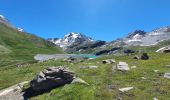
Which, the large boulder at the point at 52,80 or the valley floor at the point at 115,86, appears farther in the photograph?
the large boulder at the point at 52,80

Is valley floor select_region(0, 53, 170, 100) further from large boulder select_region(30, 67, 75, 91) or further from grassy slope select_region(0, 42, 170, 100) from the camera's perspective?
large boulder select_region(30, 67, 75, 91)

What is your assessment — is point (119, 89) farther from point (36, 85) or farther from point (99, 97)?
point (36, 85)

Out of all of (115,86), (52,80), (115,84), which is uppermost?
(52,80)

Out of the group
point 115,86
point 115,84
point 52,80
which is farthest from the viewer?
point 52,80

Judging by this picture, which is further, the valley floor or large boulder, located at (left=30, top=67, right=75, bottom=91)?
large boulder, located at (left=30, top=67, right=75, bottom=91)

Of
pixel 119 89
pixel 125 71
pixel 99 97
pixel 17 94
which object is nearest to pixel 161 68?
pixel 125 71

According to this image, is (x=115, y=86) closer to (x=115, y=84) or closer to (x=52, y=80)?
(x=115, y=84)

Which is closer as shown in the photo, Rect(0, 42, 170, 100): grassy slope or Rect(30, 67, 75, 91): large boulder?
Rect(0, 42, 170, 100): grassy slope

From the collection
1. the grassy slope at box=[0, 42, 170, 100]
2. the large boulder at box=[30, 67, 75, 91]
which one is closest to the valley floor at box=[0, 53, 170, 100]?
the grassy slope at box=[0, 42, 170, 100]

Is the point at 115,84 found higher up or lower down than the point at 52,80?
lower down

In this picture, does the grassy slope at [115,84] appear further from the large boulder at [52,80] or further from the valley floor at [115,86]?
the large boulder at [52,80]

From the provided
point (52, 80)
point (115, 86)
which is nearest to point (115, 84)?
point (115, 86)

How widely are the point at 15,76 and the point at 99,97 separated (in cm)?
2230

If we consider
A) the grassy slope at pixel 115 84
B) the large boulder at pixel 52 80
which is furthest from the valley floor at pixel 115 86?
the large boulder at pixel 52 80
